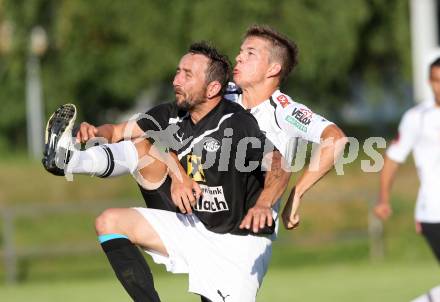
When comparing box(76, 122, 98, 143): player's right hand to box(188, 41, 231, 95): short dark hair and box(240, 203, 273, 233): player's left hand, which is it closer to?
box(188, 41, 231, 95): short dark hair

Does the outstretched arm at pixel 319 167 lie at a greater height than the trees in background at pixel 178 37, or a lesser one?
lesser

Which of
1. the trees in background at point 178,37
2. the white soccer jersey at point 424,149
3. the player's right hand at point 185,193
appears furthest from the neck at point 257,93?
the trees in background at point 178,37

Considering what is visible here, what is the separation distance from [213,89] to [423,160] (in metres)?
2.51

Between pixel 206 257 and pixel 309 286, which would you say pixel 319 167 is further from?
pixel 309 286

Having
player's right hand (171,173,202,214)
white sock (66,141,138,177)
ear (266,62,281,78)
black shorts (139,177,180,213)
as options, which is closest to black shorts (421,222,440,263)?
ear (266,62,281,78)

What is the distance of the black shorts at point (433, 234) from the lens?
8.47 m

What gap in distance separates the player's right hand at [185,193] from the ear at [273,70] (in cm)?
83

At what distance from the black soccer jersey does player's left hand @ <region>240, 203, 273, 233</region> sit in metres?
0.53

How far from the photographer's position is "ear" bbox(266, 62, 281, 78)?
7.01 m

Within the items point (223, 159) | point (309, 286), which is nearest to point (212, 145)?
point (223, 159)

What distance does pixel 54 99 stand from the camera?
80.3ft

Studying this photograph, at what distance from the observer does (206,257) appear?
6.88 metres

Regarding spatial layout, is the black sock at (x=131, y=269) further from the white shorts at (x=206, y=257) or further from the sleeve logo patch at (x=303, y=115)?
the sleeve logo patch at (x=303, y=115)

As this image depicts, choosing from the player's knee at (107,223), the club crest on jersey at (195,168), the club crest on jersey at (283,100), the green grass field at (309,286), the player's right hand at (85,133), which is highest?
the club crest on jersey at (283,100)
